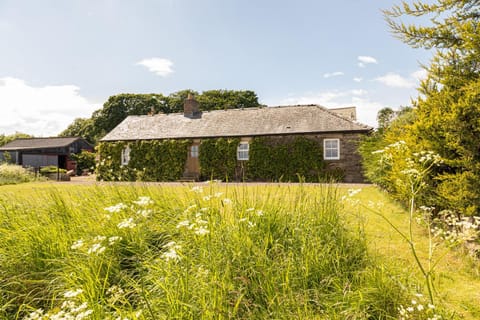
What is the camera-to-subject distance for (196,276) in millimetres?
2721

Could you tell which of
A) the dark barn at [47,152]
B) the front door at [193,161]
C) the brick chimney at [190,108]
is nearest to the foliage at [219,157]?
the front door at [193,161]

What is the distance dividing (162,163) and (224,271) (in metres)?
20.6

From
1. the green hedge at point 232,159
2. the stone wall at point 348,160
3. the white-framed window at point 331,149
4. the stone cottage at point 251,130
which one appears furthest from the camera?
the green hedge at point 232,159

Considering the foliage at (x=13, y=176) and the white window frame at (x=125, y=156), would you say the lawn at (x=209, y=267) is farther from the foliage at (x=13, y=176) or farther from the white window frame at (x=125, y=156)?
the white window frame at (x=125, y=156)

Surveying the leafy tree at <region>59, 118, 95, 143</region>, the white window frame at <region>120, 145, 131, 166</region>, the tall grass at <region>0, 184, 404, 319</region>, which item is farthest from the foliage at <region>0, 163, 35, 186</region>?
the leafy tree at <region>59, 118, 95, 143</region>

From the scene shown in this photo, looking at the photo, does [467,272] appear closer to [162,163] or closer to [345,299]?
[345,299]

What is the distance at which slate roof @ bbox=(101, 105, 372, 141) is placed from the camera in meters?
19.3

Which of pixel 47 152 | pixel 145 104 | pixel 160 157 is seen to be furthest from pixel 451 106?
pixel 145 104

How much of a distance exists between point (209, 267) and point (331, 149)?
56.4 feet

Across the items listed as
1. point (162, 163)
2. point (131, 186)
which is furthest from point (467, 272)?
point (162, 163)

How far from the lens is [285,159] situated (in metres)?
19.5

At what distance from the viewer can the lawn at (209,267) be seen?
2.52m

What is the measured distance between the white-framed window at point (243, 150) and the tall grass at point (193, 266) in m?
15.9

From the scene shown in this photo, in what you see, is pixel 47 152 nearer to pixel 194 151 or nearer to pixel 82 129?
pixel 82 129
